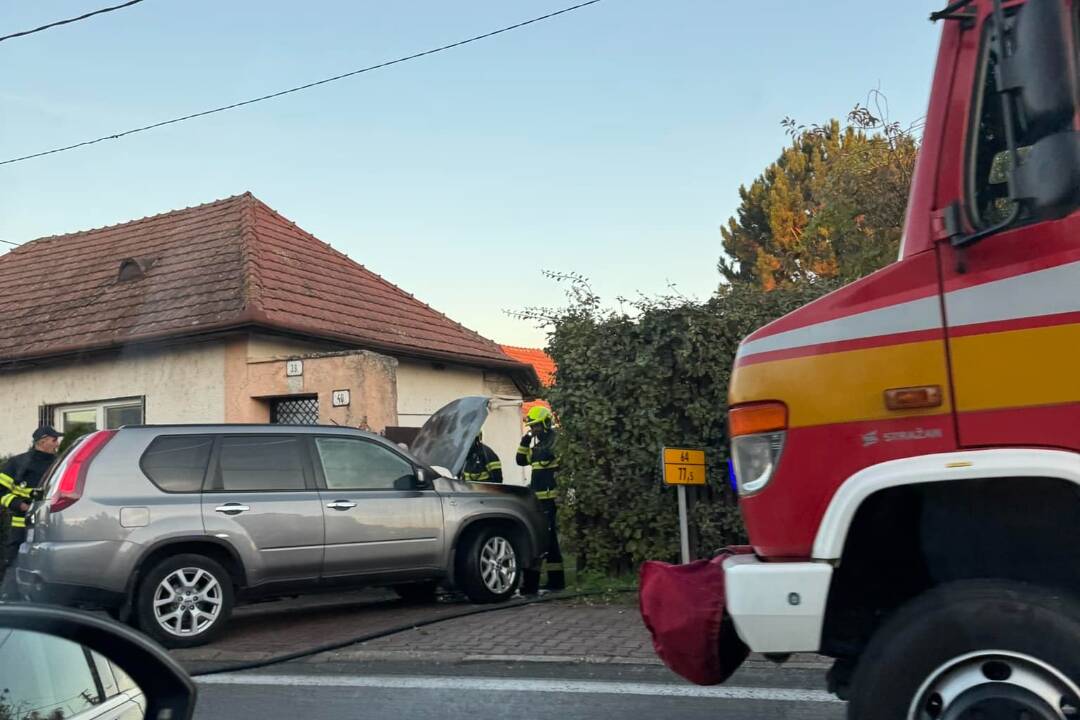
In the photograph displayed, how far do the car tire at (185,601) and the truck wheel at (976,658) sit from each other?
6.21 m

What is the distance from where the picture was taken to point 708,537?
9.50m

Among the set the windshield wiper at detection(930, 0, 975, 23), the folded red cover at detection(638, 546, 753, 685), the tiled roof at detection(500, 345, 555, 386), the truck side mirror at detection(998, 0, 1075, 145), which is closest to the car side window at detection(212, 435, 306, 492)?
the folded red cover at detection(638, 546, 753, 685)

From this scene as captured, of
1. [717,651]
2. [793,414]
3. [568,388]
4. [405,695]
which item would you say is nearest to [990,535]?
[793,414]

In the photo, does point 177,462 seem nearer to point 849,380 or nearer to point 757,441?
point 757,441

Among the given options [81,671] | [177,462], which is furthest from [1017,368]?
[177,462]

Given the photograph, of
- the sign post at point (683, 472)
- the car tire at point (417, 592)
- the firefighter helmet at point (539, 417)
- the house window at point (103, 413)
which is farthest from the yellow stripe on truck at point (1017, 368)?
the house window at point (103, 413)

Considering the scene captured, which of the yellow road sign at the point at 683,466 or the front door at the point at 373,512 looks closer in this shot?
the yellow road sign at the point at 683,466

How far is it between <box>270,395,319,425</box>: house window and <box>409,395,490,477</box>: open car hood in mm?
3105

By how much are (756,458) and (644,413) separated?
6.09 meters

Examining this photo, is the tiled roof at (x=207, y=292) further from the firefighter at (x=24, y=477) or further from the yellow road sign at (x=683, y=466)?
the yellow road sign at (x=683, y=466)

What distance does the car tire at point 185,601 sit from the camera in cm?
814

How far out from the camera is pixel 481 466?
11.4m

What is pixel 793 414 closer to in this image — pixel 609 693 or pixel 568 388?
pixel 609 693

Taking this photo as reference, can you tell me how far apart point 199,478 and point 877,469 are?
6.46m
